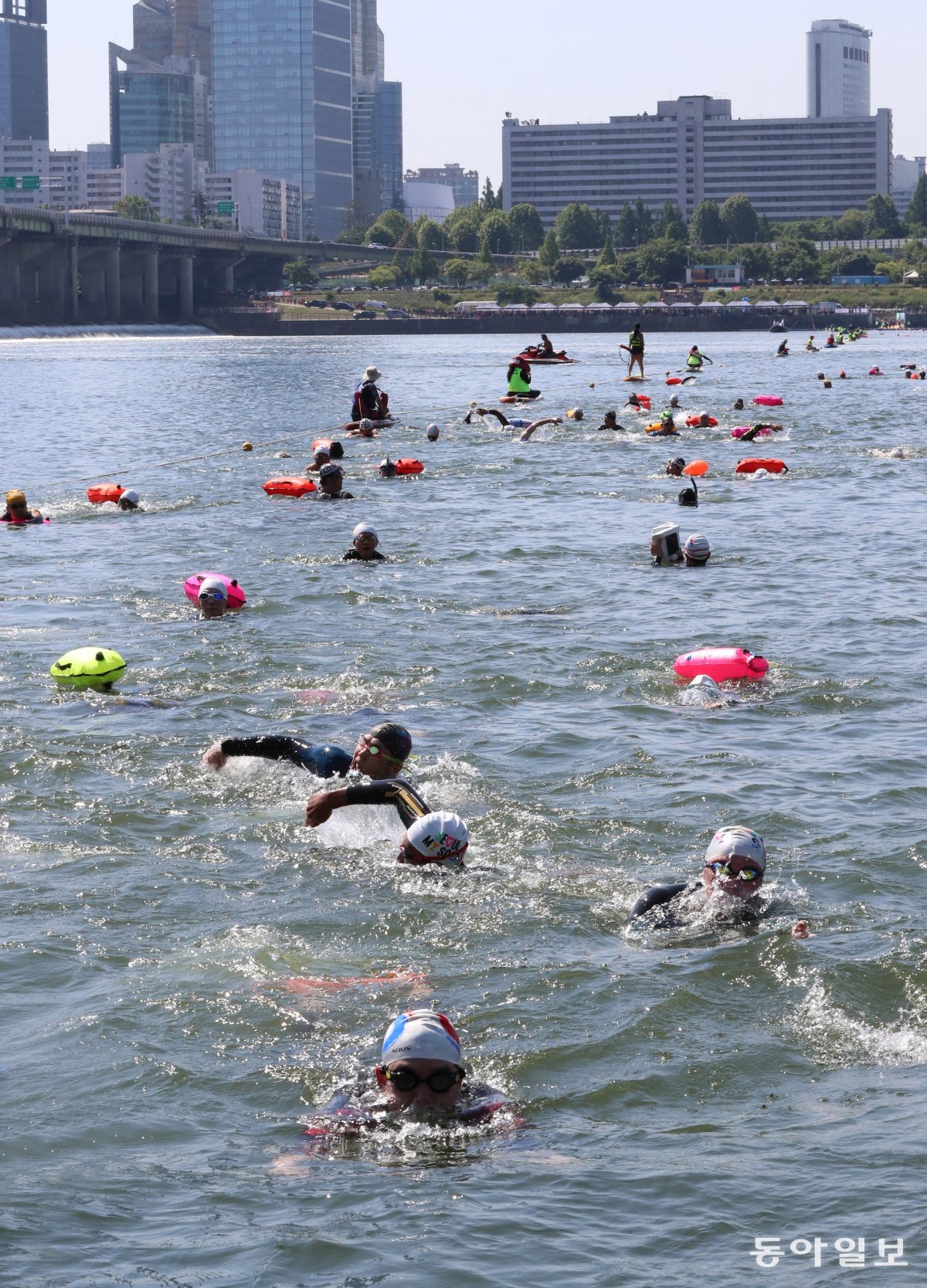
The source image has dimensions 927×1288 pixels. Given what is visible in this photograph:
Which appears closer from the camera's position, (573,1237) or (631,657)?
(573,1237)

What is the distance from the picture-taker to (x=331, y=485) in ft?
106

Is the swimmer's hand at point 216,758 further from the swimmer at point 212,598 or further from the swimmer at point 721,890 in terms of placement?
the swimmer at point 212,598

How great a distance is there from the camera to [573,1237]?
26.0 ft

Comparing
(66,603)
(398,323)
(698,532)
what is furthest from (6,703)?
(398,323)

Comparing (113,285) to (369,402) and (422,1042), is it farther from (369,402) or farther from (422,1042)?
(422,1042)

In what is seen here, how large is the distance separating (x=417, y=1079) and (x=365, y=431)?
3922 cm

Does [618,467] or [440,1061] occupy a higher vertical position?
[618,467]

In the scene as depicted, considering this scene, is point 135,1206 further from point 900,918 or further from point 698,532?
point 698,532

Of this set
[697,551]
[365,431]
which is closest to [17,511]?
[697,551]

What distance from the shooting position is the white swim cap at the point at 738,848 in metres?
11.6

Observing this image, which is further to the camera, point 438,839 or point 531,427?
point 531,427

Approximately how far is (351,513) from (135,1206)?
2476 centimetres

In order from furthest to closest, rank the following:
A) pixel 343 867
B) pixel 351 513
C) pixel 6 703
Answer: pixel 351 513 < pixel 6 703 < pixel 343 867

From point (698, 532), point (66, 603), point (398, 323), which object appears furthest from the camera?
point (398, 323)
